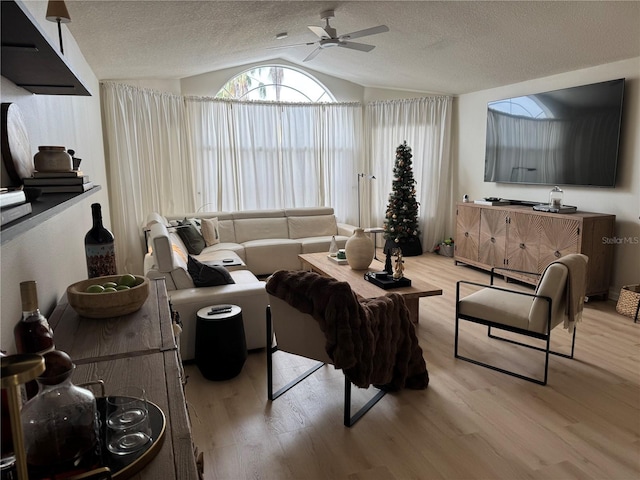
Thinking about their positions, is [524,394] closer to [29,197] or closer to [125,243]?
[29,197]

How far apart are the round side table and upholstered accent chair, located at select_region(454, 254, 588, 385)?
5.23 ft

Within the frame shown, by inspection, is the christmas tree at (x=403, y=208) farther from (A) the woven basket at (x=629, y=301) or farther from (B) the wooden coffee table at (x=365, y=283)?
(A) the woven basket at (x=629, y=301)

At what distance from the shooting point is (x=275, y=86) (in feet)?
23.2

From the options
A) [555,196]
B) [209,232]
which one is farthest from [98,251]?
[555,196]

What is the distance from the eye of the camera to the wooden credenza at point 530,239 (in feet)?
14.8

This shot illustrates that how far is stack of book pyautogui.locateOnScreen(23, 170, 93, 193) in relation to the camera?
1.35 metres

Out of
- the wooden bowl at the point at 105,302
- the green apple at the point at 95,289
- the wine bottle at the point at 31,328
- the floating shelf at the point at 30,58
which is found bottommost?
the wooden bowl at the point at 105,302

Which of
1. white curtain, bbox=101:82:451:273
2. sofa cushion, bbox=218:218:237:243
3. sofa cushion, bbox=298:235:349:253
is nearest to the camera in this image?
white curtain, bbox=101:82:451:273

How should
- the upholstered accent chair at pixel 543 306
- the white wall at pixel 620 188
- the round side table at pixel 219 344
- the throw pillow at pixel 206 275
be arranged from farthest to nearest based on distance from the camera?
the white wall at pixel 620 188 → the throw pillow at pixel 206 275 → the round side table at pixel 219 344 → the upholstered accent chair at pixel 543 306

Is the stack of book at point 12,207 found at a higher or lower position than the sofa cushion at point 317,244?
higher

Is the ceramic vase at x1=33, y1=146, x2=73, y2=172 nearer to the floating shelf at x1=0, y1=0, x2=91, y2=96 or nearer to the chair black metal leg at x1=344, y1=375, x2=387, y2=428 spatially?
the floating shelf at x1=0, y1=0, x2=91, y2=96

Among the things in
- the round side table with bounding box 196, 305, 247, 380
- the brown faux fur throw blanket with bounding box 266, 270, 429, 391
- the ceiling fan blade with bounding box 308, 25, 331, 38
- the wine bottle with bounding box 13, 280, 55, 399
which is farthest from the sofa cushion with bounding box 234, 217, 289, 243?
the wine bottle with bounding box 13, 280, 55, 399

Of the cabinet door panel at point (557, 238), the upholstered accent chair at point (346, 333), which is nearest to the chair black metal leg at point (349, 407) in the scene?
the upholstered accent chair at point (346, 333)

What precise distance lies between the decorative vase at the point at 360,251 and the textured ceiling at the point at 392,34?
209cm
